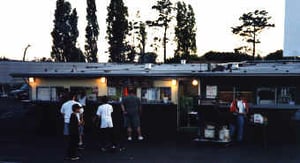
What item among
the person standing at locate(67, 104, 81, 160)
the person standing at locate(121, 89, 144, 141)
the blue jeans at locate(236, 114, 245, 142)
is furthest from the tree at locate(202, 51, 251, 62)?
the person standing at locate(67, 104, 81, 160)

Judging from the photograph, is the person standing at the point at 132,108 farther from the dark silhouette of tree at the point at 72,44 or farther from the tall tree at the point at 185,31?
the dark silhouette of tree at the point at 72,44

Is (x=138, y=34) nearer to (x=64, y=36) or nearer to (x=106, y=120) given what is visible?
(x=64, y=36)

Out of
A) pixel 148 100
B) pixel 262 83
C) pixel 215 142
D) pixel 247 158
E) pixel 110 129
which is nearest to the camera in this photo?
pixel 247 158

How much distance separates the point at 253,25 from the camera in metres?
51.1

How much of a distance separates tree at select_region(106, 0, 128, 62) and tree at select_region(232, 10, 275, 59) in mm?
12688

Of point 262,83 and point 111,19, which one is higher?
point 111,19

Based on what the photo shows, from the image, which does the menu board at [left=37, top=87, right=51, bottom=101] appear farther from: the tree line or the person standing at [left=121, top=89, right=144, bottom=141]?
the tree line

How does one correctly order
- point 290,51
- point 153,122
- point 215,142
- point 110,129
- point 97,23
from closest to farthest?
point 290,51 → point 110,129 → point 215,142 → point 153,122 → point 97,23

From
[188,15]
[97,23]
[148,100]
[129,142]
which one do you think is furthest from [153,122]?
[97,23]

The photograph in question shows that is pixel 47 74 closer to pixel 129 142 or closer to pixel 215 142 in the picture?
pixel 129 142

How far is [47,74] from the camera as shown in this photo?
20609mm

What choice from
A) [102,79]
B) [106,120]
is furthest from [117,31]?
[106,120]

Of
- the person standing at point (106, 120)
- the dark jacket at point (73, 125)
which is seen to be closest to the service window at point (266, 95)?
the person standing at point (106, 120)

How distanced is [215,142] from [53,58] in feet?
150
